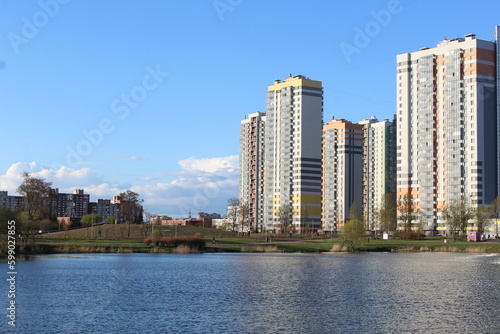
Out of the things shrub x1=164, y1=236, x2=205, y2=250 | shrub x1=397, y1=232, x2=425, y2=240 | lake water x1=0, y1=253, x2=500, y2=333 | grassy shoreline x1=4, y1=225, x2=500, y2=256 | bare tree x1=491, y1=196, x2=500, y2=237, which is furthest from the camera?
shrub x1=397, y1=232, x2=425, y2=240

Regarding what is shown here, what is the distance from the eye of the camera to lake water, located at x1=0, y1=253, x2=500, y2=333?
44.0 meters

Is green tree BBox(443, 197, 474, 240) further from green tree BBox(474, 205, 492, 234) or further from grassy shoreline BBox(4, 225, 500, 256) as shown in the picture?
grassy shoreline BBox(4, 225, 500, 256)

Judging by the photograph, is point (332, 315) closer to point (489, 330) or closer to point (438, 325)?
point (438, 325)

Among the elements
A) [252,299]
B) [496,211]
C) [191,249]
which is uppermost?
[496,211]

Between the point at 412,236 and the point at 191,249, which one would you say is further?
the point at 412,236

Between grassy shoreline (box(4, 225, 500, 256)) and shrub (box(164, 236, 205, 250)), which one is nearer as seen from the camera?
grassy shoreline (box(4, 225, 500, 256))

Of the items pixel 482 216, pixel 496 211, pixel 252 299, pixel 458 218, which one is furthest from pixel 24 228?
pixel 496 211

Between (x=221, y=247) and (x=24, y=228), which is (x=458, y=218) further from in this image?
(x=24, y=228)

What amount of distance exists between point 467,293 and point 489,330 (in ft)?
65.7

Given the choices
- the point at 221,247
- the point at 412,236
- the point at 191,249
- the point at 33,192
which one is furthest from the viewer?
the point at 412,236

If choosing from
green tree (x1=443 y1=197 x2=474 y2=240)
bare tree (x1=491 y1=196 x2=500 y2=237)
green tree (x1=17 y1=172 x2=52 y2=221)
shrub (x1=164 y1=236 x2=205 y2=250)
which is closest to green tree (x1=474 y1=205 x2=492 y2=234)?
bare tree (x1=491 y1=196 x2=500 y2=237)

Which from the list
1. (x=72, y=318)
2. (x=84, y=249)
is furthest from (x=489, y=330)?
(x=84, y=249)

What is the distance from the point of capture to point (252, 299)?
57156 mm

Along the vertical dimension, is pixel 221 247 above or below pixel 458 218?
below
